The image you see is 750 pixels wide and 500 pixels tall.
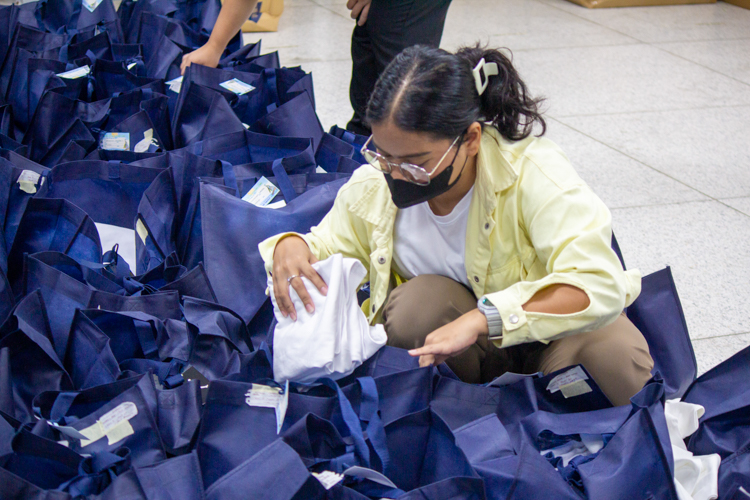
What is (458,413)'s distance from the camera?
1209 mm

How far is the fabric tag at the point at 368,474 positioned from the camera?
1012 millimetres

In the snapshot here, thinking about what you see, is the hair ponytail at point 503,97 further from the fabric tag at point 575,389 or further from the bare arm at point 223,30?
the bare arm at point 223,30

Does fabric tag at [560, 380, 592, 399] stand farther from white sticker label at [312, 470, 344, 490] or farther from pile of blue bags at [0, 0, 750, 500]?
white sticker label at [312, 470, 344, 490]

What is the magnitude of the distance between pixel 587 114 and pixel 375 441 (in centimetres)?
277

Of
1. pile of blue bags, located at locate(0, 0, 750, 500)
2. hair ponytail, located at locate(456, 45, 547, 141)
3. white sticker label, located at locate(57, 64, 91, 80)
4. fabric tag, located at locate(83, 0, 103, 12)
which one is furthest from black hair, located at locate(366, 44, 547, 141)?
fabric tag, located at locate(83, 0, 103, 12)

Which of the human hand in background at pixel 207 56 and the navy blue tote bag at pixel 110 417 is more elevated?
the human hand in background at pixel 207 56

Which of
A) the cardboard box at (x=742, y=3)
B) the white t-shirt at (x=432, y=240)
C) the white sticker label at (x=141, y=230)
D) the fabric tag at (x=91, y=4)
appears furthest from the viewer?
the cardboard box at (x=742, y=3)

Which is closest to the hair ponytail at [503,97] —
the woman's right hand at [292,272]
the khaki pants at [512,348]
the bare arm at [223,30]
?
the khaki pants at [512,348]

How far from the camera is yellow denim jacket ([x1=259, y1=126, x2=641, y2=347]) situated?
3.71 ft

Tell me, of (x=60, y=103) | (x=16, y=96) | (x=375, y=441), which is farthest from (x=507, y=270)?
(x=16, y=96)

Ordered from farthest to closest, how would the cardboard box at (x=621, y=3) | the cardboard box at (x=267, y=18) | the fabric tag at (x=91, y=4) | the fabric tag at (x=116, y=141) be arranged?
the cardboard box at (x=621, y=3) < the cardboard box at (x=267, y=18) < the fabric tag at (x=91, y=4) < the fabric tag at (x=116, y=141)

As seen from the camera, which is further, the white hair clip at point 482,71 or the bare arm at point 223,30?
the bare arm at point 223,30

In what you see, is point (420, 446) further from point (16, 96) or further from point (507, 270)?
point (16, 96)

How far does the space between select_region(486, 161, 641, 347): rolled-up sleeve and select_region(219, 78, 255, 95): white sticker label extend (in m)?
1.24
